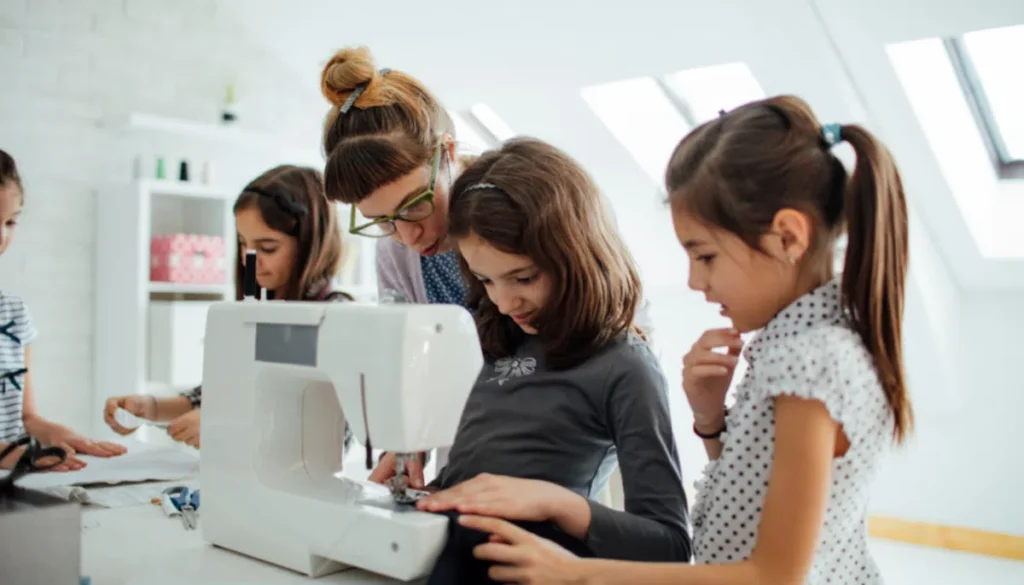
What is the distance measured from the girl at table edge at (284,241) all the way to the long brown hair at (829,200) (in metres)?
0.98

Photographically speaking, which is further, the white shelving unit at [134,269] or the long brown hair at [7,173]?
the white shelving unit at [134,269]

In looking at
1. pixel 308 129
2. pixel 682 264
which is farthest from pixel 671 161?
pixel 308 129

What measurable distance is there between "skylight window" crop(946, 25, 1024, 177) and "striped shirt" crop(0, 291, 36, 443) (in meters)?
2.90

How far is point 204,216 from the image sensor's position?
3.89 m

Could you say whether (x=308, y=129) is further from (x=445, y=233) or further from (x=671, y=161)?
(x=671, y=161)

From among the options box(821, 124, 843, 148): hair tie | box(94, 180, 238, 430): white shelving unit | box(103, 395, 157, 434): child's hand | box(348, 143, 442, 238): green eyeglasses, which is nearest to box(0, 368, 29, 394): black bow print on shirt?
box(103, 395, 157, 434): child's hand

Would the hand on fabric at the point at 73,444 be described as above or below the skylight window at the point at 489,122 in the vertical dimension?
below

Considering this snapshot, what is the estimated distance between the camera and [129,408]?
1.80 meters

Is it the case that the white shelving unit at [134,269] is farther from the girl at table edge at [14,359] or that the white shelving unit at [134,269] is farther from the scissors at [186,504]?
the scissors at [186,504]

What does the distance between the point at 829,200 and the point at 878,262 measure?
89mm

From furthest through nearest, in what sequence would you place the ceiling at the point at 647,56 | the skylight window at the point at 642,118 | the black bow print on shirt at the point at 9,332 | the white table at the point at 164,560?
the skylight window at the point at 642,118, the ceiling at the point at 647,56, the black bow print on shirt at the point at 9,332, the white table at the point at 164,560

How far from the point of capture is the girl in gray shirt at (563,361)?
3.51 ft

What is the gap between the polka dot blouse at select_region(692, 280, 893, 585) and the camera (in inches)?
35.4

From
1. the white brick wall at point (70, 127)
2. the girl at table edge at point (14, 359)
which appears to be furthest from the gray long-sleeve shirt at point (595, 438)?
the white brick wall at point (70, 127)
